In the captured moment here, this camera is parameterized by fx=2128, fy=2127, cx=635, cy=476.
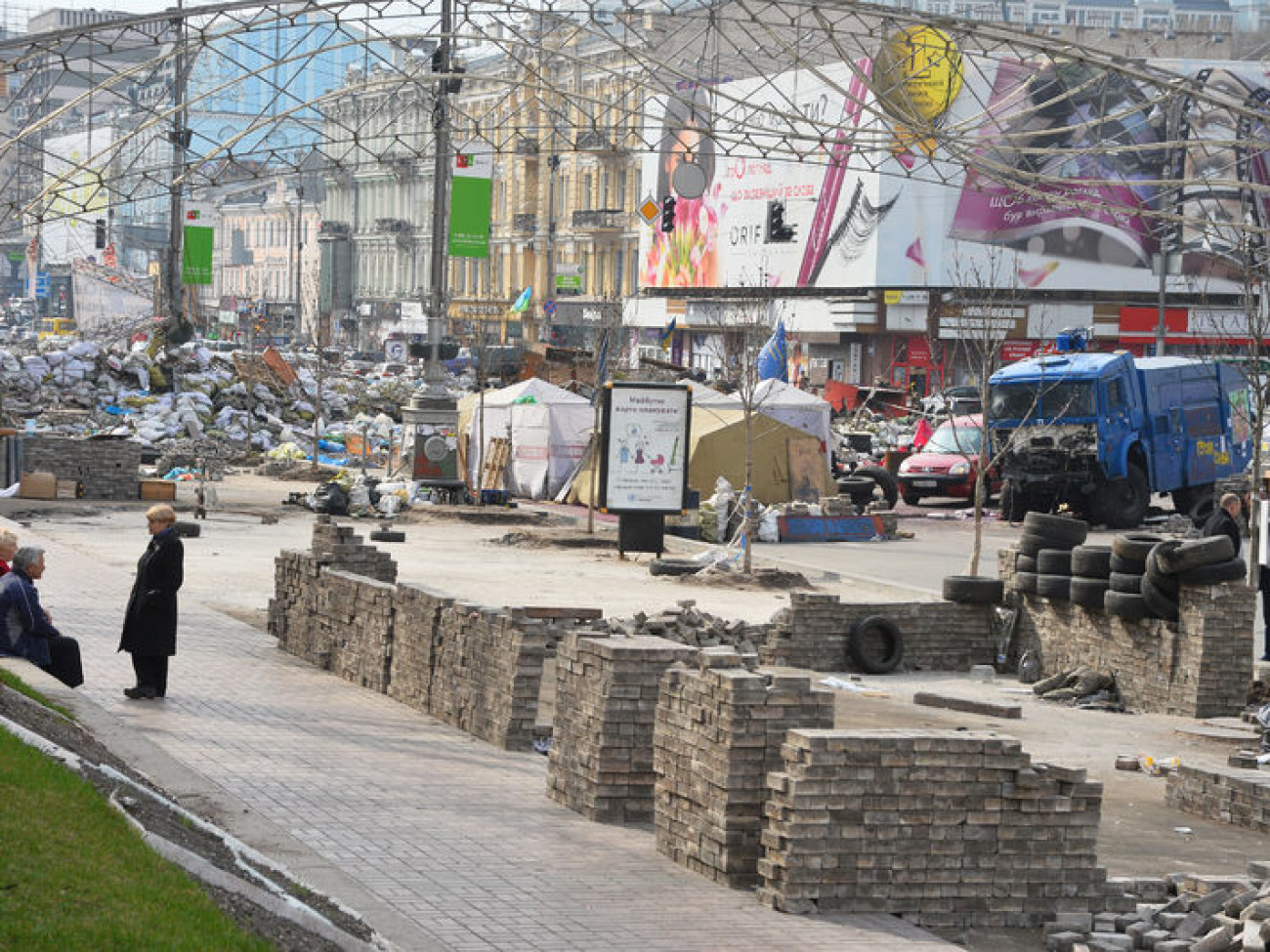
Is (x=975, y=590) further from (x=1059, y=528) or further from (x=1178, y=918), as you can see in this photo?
(x=1178, y=918)

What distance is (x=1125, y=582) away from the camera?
1836 centimetres

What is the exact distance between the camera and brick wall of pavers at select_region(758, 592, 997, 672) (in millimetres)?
19766

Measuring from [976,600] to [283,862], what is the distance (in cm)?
1201

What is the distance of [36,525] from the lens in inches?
1205

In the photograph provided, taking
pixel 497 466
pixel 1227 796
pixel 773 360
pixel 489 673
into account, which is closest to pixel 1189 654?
pixel 1227 796

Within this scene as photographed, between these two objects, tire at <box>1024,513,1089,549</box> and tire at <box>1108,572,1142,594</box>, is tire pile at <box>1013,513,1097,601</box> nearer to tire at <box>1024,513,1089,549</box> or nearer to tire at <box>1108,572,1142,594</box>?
tire at <box>1024,513,1089,549</box>

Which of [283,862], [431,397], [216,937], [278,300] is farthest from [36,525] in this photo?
[278,300]

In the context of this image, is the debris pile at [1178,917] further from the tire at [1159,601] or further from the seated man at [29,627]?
the tire at [1159,601]

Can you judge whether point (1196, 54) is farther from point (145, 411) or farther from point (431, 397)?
point (431, 397)

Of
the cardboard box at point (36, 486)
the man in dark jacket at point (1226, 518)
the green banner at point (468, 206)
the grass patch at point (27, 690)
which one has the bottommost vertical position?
the cardboard box at point (36, 486)

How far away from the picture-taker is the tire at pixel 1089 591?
62.0 ft

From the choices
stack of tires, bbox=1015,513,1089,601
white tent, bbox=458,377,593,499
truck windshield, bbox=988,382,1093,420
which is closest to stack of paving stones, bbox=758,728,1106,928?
stack of tires, bbox=1015,513,1089,601

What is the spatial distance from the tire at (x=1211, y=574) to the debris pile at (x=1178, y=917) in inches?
294

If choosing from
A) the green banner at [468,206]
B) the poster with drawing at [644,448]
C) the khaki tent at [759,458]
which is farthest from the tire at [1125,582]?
the green banner at [468,206]
